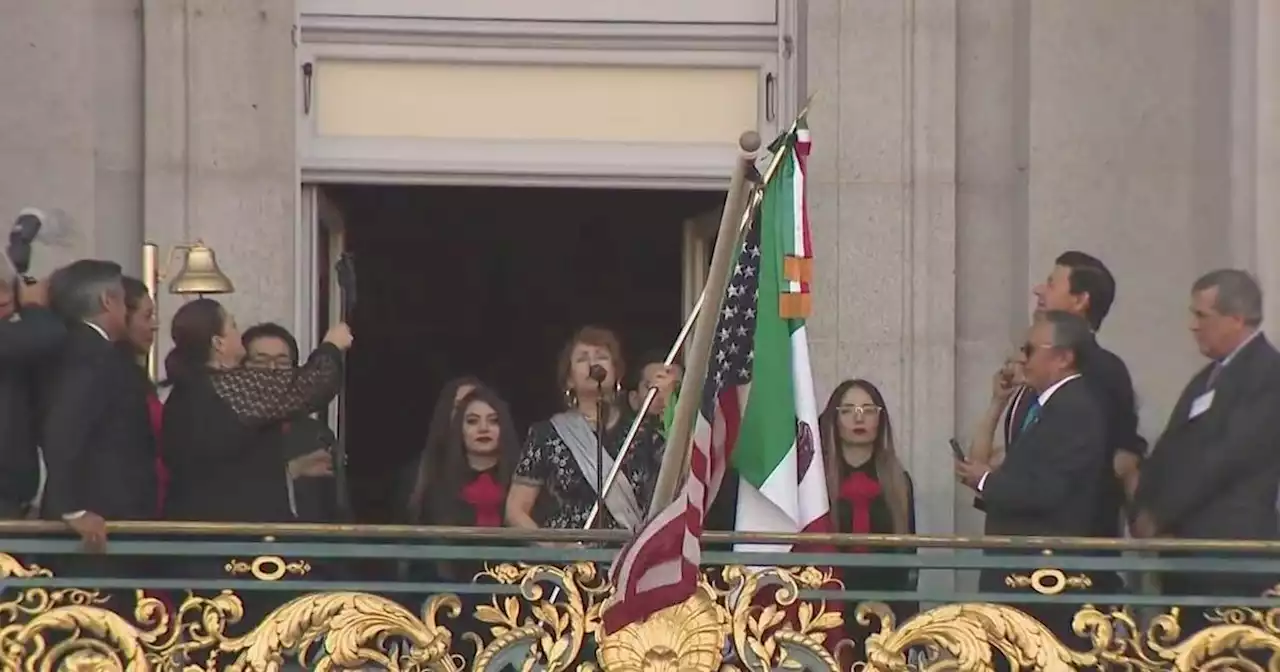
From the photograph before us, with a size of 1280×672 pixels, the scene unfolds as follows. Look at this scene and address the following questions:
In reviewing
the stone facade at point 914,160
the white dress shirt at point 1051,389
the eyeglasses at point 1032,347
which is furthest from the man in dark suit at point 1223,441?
the stone facade at point 914,160

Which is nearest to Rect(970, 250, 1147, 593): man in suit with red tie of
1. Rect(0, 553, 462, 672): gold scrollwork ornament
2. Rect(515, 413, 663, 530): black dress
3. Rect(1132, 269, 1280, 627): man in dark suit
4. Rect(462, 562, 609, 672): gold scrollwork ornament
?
Rect(1132, 269, 1280, 627): man in dark suit

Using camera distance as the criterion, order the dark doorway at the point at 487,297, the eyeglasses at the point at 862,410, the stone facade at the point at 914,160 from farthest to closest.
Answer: the dark doorway at the point at 487,297 → the stone facade at the point at 914,160 → the eyeglasses at the point at 862,410

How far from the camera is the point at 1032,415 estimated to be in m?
13.1

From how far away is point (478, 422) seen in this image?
1373 centimetres

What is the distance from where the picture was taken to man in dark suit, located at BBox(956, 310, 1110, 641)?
42.1ft

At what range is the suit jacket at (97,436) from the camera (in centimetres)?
1261

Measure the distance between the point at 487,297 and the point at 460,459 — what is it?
636 centimetres

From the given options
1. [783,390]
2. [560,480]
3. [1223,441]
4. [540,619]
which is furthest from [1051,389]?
[540,619]

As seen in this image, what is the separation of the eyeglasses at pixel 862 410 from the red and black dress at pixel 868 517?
0.18 meters

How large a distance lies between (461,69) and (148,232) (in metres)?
1.60

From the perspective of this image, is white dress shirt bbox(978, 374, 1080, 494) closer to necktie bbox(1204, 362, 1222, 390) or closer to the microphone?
necktie bbox(1204, 362, 1222, 390)

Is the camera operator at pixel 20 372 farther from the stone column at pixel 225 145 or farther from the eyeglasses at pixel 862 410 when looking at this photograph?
the eyeglasses at pixel 862 410

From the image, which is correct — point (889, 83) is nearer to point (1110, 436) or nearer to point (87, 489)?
point (1110, 436)

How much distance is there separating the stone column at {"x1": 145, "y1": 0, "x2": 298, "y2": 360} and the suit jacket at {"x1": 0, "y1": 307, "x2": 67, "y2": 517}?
262 cm
